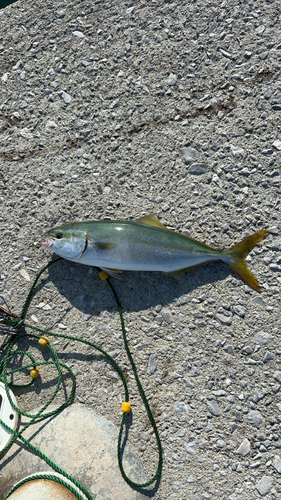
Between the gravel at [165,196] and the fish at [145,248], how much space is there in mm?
133

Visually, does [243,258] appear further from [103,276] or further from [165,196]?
[103,276]

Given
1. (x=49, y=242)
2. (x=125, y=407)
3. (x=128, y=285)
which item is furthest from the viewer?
(x=128, y=285)

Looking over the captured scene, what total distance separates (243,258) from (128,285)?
1.01 meters

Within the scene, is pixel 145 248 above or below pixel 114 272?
above

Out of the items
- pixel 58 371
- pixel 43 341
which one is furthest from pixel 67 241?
pixel 58 371

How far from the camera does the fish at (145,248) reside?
2930 mm

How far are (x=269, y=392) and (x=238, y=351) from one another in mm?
394

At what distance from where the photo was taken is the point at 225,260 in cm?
294

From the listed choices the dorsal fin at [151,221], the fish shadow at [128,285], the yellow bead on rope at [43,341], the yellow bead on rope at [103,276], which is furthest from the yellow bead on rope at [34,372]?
the dorsal fin at [151,221]

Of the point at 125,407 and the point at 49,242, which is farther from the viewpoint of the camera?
the point at 49,242

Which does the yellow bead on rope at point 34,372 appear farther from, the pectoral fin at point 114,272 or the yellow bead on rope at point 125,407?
the pectoral fin at point 114,272

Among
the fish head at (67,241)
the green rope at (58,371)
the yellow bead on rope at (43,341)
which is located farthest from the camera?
the yellow bead on rope at (43,341)

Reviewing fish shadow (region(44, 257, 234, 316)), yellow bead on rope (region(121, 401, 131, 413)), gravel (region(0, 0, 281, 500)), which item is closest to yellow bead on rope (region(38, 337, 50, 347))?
gravel (region(0, 0, 281, 500))

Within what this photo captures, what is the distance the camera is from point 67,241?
118 inches
